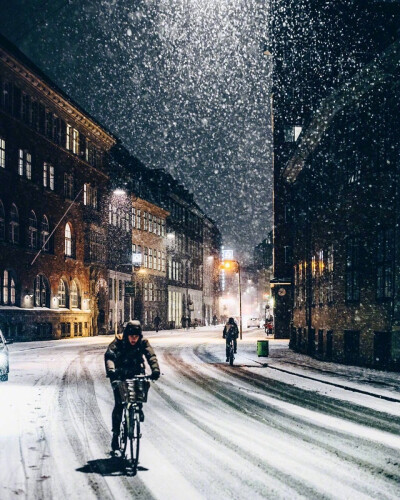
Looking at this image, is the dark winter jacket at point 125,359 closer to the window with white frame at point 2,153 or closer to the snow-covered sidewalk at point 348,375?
the snow-covered sidewalk at point 348,375

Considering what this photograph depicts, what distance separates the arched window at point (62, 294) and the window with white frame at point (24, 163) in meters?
9.44

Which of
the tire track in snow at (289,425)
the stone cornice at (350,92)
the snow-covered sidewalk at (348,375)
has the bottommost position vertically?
the snow-covered sidewalk at (348,375)

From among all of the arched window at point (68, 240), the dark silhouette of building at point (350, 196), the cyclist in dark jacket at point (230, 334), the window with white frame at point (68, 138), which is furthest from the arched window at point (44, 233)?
the cyclist in dark jacket at point (230, 334)

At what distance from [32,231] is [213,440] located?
135 ft

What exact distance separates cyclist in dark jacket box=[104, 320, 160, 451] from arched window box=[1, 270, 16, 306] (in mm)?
37373

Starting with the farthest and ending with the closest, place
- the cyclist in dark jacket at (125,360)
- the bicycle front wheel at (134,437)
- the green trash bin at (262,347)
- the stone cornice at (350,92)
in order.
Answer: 1. the green trash bin at (262,347)
2. the stone cornice at (350,92)
3. the cyclist in dark jacket at (125,360)
4. the bicycle front wheel at (134,437)

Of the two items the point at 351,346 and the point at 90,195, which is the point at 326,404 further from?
the point at 90,195

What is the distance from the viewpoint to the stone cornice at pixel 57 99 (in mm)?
46375

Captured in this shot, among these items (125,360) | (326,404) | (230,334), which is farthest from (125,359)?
(230,334)

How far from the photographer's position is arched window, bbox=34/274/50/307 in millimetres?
50438

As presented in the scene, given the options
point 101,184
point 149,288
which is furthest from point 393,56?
point 149,288

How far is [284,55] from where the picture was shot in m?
54.9

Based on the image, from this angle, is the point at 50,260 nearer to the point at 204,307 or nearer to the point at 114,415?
the point at 114,415

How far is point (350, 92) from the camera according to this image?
87.4 ft
